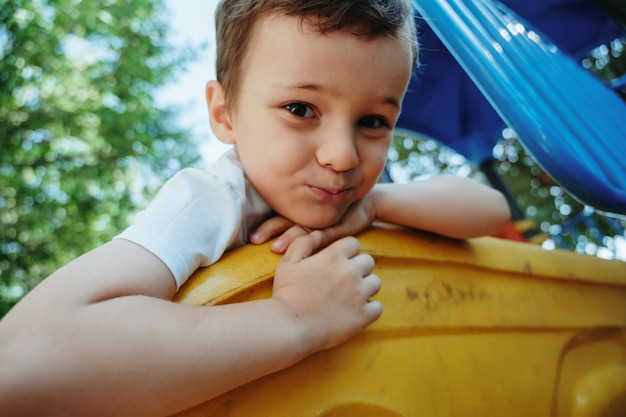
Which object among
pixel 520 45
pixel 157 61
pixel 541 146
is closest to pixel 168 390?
pixel 541 146

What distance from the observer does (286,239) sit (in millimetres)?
641

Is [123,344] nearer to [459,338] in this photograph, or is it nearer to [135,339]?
[135,339]

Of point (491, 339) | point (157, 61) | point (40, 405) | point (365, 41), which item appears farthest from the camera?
point (157, 61)

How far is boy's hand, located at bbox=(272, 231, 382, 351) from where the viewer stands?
1.74 feet

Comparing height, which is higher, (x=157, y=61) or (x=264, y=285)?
(x=264, y=285)

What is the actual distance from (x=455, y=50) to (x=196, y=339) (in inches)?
23.8

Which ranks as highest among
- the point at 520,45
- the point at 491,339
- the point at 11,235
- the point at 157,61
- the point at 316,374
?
the point at 520,45

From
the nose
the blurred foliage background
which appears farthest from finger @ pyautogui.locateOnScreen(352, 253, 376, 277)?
the blurred foliage background

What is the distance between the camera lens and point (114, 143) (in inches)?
178

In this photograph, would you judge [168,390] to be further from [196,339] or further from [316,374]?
[316,374]

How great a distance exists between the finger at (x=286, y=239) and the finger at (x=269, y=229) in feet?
0.05

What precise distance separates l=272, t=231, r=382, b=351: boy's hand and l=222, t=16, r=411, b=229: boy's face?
0.26 ft

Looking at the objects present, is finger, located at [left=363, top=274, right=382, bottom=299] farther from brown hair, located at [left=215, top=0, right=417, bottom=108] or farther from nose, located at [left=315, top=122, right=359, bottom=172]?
brown hair, located at [left=215, top=0, right=417, bottom=108]

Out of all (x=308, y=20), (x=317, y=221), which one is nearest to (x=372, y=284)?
(x=317, y=221)
